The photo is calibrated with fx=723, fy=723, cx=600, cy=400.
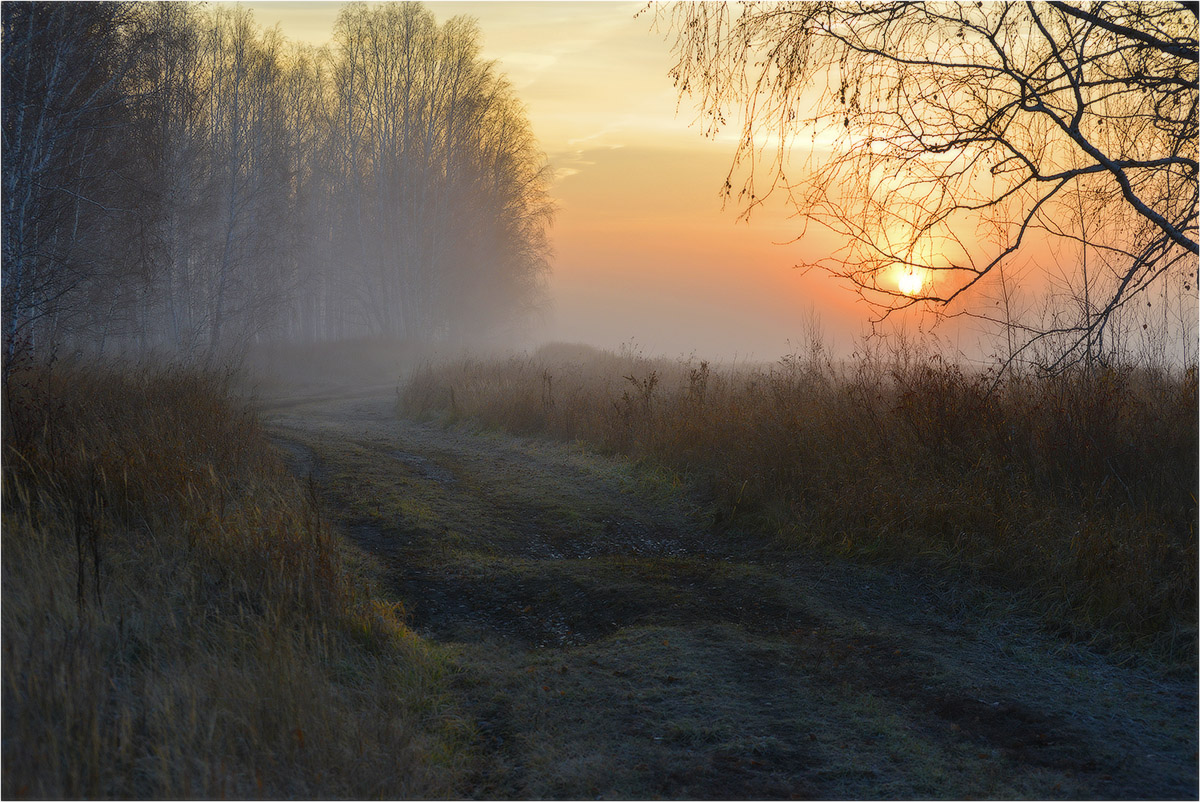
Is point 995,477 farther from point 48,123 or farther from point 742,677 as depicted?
point 48,123

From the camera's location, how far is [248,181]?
20.7 m

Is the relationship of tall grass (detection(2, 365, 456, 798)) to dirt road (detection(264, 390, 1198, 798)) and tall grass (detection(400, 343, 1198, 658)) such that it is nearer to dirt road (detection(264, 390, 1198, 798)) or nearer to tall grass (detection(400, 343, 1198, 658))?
dirt road (detection(264, 390, 1198, 798))

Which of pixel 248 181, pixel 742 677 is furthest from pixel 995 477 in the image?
pixel 248 181

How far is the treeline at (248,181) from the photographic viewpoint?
10172 mm

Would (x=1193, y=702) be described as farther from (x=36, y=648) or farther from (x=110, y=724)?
(x=36, y=648)

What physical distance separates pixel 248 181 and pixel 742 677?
854 inches

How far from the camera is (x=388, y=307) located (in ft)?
91.8

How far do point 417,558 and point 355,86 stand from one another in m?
25.9

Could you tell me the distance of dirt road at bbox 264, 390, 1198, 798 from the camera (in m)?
2.73

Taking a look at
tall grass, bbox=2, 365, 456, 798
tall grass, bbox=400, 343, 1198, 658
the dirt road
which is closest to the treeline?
tall grass, bbox=2, 365, 456, 798

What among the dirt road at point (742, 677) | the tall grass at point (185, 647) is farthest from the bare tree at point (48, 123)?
the dirt road at point (742, 677)

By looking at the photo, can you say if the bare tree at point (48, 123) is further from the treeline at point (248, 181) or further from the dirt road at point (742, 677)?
the dirt road at point (742, 677)

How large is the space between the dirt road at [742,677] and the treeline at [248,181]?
6.91 m

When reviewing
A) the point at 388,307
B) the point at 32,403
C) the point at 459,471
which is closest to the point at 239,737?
the point at 32,403
